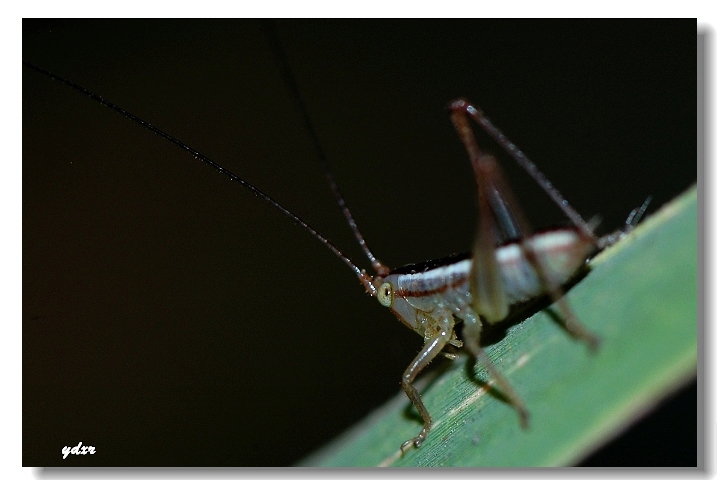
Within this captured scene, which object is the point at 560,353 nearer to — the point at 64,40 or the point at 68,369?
the point at 68,369

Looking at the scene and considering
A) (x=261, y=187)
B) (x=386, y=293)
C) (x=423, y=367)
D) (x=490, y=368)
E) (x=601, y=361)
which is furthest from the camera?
(x=261, y=187)

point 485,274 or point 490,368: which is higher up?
point 485,274

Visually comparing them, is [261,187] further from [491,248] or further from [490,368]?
[490,368]

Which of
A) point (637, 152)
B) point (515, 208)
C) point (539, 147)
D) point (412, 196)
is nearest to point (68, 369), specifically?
point (412, 196)

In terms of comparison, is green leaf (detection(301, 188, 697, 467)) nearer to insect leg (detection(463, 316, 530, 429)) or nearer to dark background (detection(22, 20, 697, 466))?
insect leg (detection(463, 316, 530, 429))

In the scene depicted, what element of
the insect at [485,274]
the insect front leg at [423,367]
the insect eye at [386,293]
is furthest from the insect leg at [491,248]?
the insect eye at [386,293]

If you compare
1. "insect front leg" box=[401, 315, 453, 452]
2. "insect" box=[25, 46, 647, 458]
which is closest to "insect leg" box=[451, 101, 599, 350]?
"insect" box=[25, 46, 647, 458]

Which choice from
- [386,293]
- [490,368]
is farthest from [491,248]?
[386,293]
